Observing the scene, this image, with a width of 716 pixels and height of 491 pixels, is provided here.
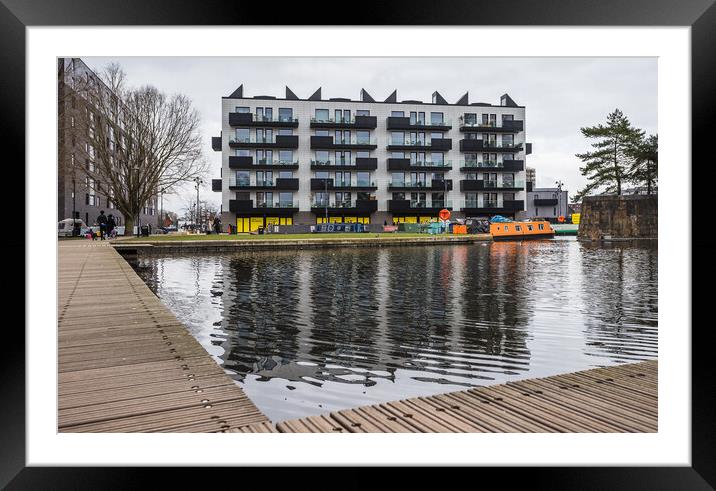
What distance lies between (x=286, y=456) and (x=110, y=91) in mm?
27892

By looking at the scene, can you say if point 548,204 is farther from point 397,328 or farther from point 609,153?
point 397,328

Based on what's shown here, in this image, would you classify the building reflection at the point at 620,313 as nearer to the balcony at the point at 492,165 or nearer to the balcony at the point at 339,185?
the balcony at the point at 339,185

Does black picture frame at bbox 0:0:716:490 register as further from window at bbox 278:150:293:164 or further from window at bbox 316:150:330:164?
window at bbox 316:150:330:164

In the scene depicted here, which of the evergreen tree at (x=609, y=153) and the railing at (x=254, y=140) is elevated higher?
the railing at (x=254, y=140)

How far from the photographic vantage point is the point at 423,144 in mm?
48781

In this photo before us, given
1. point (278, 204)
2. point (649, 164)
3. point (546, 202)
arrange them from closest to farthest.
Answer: point (649, 164) → point (278, 204) → point (546, 202)

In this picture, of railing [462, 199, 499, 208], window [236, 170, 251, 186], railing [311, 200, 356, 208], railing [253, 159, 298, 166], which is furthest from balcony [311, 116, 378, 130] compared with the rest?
railing [462, 199, 499, 208]

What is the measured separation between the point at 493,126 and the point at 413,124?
7.47 metres

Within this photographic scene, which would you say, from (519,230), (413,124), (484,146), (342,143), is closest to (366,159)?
(342,143)

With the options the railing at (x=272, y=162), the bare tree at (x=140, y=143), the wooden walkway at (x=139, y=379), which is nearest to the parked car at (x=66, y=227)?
the bare tree at (x=140, y=143)

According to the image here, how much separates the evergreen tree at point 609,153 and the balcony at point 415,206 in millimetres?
18527

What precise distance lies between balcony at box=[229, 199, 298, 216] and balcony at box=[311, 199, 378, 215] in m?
1.88

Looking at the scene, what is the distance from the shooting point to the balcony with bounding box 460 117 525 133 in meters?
49.4

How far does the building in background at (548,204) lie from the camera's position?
53344 mm
